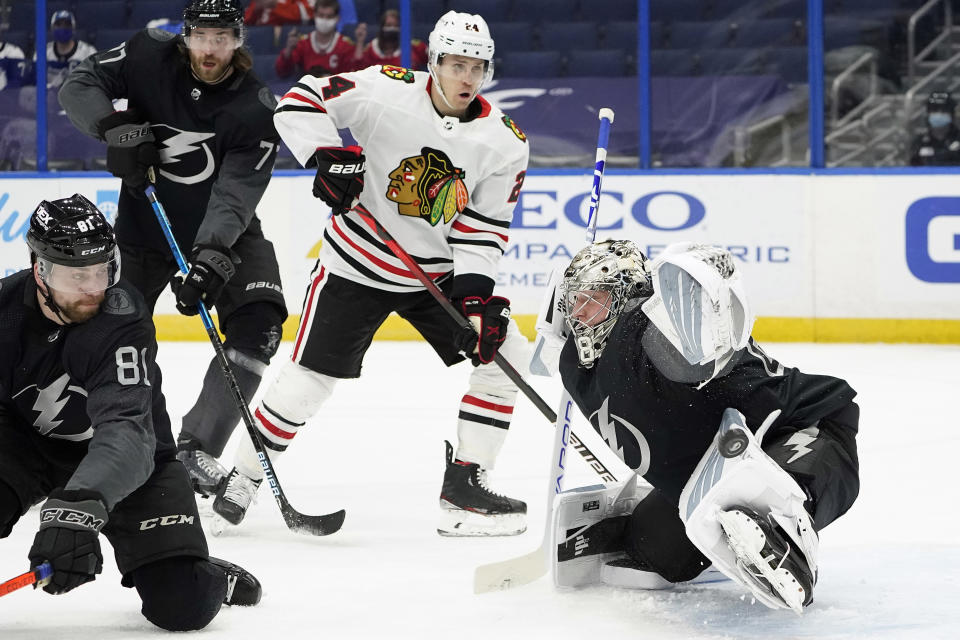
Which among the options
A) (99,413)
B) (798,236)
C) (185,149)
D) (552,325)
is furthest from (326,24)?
(99,413)

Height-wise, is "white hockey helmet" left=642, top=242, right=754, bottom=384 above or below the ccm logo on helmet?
below

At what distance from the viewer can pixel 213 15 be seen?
316cm

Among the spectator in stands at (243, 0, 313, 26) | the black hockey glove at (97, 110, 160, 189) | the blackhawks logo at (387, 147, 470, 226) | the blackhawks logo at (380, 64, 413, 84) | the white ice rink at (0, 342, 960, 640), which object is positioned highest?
the spectator in stands at (243, 0, 313, 26)

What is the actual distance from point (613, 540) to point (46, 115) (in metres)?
4.95

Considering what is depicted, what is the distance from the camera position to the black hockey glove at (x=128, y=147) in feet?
10.6

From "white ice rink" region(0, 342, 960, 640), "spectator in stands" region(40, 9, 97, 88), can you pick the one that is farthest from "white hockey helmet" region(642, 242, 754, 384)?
"spectator in stands" region(40, 9, 97, 88)

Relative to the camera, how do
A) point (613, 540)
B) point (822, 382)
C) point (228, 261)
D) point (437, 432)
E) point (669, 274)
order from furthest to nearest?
point (437, 432)
point (228, 261)
point (613, 540)
point (822, 382)
point (669, 274)

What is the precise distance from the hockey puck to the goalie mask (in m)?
0.30

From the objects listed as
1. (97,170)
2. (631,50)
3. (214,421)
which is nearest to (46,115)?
(97,170)

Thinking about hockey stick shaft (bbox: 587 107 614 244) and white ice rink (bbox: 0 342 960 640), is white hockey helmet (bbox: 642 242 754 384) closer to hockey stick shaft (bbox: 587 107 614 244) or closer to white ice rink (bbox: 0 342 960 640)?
white ice rink (bbox: 0 342 960 640)

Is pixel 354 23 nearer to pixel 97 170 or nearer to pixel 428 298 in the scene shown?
pixel 97 170

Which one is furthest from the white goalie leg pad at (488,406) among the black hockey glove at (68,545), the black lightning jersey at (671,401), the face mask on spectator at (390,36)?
the face mask on spectator at (390,36)

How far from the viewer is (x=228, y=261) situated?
307cm

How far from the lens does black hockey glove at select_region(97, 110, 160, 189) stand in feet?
10.6
